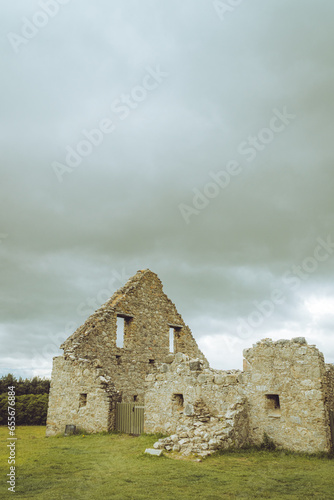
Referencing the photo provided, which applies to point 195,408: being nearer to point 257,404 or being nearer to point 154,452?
point 257,404

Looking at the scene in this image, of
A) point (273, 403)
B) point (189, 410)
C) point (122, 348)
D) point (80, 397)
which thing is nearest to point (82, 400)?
point (80, 397)

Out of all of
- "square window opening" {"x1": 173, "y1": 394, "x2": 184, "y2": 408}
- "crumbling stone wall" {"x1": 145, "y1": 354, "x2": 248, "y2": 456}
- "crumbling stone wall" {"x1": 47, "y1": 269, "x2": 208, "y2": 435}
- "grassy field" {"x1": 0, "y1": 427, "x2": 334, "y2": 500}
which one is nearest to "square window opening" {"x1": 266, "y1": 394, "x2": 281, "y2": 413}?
"crumbling stone wall" {"x1": 145, "y1": 354, "x2": 248, "y2": 456}

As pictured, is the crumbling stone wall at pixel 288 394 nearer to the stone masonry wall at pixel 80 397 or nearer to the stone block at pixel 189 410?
Result: the stone block at pixel 189 410

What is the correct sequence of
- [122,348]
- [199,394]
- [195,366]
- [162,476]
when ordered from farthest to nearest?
[122,348]
[195,366]
[199,394]
[162,476]

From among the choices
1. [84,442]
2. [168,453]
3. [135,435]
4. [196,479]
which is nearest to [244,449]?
[168,453]

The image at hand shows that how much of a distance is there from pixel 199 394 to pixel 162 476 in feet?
15.7

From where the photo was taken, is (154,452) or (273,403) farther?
(273,403)

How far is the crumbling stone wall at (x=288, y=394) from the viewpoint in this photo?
10.7 meters

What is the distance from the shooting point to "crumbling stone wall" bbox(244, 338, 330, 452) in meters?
10.7

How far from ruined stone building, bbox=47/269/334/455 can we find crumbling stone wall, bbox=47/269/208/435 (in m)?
0.05

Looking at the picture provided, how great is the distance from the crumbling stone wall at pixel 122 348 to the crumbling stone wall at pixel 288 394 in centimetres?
438

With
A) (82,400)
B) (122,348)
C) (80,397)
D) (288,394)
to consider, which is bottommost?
(82,400)

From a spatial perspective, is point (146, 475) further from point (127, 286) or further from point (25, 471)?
point (127, 286)

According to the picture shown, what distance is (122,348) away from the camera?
1991 centimetres
